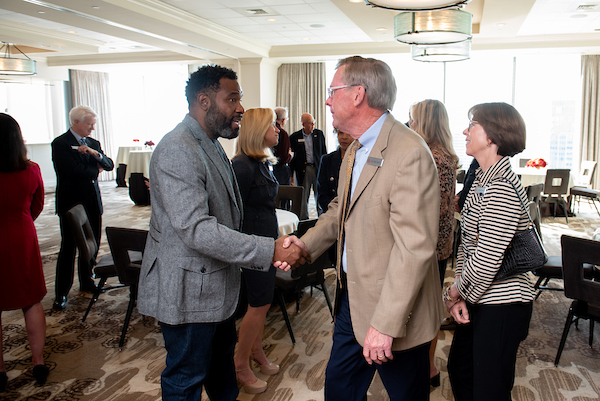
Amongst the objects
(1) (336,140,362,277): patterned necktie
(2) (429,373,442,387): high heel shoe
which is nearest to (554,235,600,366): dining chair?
(2) (429,373,442,387): high heel shoe

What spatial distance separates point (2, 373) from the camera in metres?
2.83

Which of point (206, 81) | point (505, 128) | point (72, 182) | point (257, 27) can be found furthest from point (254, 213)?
point (257, 27)

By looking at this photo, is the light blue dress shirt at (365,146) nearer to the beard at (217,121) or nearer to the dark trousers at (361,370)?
the dark trousers at (361,370)

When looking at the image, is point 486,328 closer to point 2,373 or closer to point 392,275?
point 392,275

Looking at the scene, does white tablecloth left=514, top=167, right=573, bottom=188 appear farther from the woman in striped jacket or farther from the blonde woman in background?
the woman in striped jacket

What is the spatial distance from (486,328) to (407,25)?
14.3 feet

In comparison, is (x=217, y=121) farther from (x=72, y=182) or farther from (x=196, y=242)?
(x=72, y=182)

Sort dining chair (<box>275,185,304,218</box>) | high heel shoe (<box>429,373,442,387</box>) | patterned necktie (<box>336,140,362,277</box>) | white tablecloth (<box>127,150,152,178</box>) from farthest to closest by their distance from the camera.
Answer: white tablecloth (<box>127,150,152,178</box>) < dining chair (<box>275,185,304,218</box>) < high heel shoe (<box>429,373,442,387</box>) < patterned necktie (<box>336,140,362,277</box>)

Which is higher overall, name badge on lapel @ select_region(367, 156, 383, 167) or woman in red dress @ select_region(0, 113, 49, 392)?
name badge on lapel @ select_region(367, 156, 383, 167)

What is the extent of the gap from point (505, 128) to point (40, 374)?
116 inches

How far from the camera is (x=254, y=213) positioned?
9.20 ft

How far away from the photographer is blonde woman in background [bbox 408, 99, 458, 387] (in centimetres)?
271

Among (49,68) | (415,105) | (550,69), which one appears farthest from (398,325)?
(49,68)

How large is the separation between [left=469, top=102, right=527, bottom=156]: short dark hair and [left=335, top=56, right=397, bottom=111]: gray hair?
55 cm
